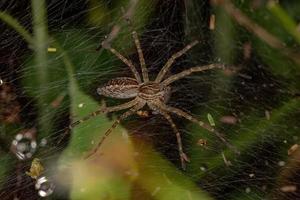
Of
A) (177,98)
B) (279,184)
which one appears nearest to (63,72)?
(177,98)

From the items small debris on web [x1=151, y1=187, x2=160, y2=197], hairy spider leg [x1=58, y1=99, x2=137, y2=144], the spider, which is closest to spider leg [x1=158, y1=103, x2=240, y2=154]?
the spider

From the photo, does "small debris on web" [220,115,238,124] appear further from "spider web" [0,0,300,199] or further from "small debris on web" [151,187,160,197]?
"small debris on web" [151,187,160,197]

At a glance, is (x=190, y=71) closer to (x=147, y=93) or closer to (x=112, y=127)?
(x=147, y=93)

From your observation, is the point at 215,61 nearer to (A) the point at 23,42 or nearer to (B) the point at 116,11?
(B) the point at 116,11

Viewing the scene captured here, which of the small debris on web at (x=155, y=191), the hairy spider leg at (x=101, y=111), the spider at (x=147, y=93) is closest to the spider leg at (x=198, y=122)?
the spider at (x=147, y=93)

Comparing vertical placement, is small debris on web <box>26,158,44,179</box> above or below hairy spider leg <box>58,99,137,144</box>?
below

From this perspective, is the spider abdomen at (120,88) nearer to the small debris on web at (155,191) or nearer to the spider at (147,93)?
the spider at (147,93)
